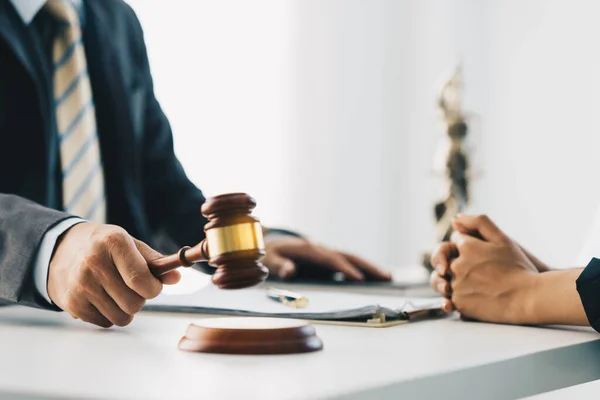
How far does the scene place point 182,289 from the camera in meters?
1.43

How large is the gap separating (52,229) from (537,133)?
344cm

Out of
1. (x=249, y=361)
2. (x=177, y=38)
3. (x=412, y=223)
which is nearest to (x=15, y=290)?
(x=249, y=361)

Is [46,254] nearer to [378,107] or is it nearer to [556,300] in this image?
[556,300]

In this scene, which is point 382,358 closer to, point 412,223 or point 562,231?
point 562,231

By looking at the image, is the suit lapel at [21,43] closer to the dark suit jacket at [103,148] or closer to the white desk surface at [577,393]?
the dark suit jacket at [103,148]

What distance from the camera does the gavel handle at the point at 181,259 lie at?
808 mm

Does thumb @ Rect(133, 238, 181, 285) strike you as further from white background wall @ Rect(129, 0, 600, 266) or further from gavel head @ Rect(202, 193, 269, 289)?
white background wall @ Rect(129, 0, 600, 266)

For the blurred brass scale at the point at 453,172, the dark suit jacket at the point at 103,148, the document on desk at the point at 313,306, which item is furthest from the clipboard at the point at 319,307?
the blurred brass scale at the point at 453,172

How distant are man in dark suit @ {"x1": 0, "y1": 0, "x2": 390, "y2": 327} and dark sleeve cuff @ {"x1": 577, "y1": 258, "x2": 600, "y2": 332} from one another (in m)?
0.47

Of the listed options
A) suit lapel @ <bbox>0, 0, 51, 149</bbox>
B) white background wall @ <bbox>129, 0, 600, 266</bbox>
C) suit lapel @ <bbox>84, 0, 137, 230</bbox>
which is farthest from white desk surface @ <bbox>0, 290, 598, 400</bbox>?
white background wall @ <bbox>129, 0, 600, 266</bbox>

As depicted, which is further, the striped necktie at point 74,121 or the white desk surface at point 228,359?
the striped necktie at point 74,121

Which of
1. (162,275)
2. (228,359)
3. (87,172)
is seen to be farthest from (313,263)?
(228,359)

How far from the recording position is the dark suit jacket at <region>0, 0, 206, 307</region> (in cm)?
102

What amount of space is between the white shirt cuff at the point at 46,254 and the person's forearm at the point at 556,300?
562 mm
